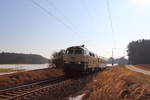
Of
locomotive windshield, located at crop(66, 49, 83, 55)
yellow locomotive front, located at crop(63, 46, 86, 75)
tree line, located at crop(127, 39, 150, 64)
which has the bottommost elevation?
yellow locomotive front, located at crop(63, 46, 86, 75)

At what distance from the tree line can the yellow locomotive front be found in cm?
11961

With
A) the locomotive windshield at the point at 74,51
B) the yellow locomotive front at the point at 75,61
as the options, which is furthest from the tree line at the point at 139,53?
the yellow locomotive front at the point at 75,61

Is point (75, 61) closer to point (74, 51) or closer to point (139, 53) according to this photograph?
point (74, 51)

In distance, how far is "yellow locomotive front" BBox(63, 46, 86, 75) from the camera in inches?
1212

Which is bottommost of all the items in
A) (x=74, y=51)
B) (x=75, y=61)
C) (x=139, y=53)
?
(x=75, y=61)

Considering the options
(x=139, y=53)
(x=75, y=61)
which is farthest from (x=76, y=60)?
(x=139, y=53)

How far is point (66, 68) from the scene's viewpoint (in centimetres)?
3148

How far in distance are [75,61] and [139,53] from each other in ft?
405

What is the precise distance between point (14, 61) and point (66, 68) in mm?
150271

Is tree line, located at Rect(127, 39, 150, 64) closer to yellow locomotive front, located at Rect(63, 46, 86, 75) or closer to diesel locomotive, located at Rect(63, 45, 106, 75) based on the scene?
diesel locomotive, located at Rect(63, 45, 106, 75)

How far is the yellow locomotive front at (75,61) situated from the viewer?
30797mm

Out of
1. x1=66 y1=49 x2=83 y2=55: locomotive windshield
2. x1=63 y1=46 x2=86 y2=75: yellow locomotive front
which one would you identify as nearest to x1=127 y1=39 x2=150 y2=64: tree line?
x1=66 y1=49 x2=83 y2=55: locomotive windshield

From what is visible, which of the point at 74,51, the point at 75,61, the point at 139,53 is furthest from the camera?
the point at 139,53

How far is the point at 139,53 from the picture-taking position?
148 metres
